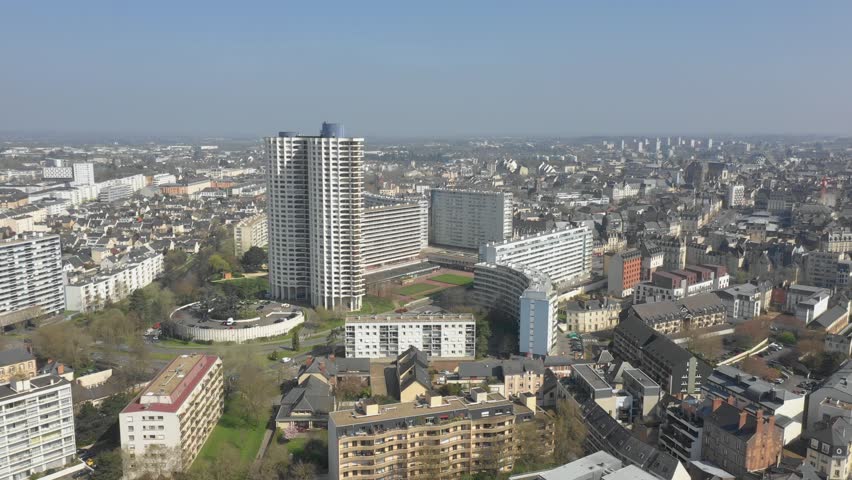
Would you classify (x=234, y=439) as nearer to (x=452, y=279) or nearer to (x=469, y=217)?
(x=452, y=279)

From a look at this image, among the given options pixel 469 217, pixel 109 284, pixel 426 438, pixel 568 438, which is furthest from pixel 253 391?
pixel 469 217

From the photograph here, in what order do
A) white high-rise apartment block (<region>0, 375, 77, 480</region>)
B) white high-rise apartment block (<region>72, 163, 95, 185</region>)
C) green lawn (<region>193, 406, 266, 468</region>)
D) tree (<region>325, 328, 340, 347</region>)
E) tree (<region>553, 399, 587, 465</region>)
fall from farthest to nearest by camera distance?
1. white high-rise apartment block (<region>72, 163, 95, 185</region>)
2. tree (<region>325, 328, 340, 347</region>)
3. green lawn (<region>193, 406, 266, 468</region>)
4. tree (<region>553, 399, 587, 465</region>)
5. white high-rise apartment block (<region>0, 375, 77, 480</region>)

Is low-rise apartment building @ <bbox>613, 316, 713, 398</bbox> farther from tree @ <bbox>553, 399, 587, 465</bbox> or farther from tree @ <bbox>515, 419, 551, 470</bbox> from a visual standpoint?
tree @ <bbox>515, 419, 551, 470</bbox>

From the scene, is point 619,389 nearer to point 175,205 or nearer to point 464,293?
point 464,293

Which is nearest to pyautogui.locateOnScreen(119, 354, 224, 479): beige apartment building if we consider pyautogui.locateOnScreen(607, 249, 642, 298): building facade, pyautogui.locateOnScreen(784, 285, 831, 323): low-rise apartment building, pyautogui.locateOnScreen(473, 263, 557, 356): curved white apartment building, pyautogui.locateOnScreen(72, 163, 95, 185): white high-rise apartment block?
pyautogui.locateOnScreen(473, 263, 557, 356): curved white apartment building

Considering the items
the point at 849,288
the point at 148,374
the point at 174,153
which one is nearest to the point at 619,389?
the point at 148,374

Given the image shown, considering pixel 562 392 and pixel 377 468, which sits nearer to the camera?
pixel 377 468

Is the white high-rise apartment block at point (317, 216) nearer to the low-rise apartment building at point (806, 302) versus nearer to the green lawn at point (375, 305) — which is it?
the green lawn at point (375, 305)
